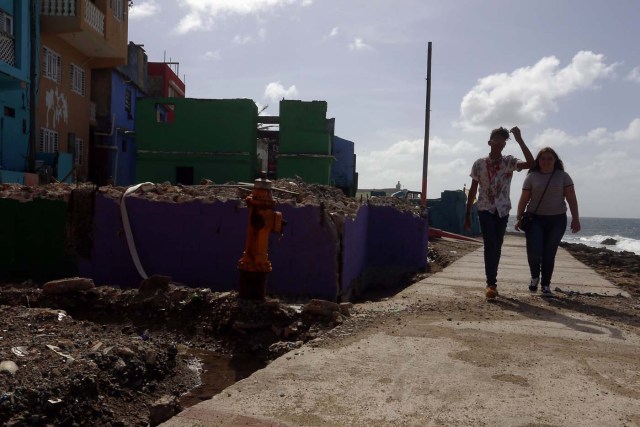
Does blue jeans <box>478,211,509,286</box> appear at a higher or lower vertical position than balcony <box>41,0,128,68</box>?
lower

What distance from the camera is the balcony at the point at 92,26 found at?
17.6m

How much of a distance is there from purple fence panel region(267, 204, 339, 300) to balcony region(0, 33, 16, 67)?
12655mm

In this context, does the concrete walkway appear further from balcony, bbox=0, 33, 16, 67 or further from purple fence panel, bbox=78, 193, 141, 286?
balcony, bbox=0, 33, 16, 67

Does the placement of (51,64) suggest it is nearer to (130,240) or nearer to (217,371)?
(130,240)

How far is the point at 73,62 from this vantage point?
20062 millimetres

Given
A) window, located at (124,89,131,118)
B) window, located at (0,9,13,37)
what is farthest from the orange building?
window, located at (124,89,131,118)

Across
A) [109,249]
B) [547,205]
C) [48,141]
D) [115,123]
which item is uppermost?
[115,123]

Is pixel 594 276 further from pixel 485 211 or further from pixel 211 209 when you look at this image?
pixel 211 209

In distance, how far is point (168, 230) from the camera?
604cm

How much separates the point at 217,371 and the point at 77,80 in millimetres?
19294

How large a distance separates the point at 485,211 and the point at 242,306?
8.57ft

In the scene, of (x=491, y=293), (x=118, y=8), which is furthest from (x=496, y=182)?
(x=118, y=8)

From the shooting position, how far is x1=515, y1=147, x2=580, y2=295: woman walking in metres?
5.64

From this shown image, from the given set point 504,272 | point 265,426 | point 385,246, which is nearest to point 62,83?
point 385,246
